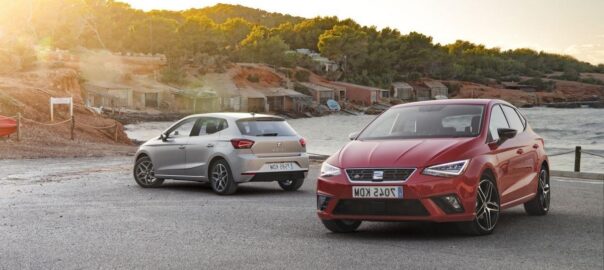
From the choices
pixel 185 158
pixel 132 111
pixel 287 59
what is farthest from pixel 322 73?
pixel 185 158

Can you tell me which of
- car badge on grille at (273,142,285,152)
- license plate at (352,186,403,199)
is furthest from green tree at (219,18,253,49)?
license plate at (352,186,403,199)

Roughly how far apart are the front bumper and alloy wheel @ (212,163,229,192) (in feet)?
19.5

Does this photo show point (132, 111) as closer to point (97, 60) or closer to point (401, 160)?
point (97, 60)

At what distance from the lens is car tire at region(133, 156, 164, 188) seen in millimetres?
16906

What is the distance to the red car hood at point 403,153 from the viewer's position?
9148mm

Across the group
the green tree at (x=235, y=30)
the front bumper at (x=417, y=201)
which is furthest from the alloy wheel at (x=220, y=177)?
the green tree at (x=235, y=30)

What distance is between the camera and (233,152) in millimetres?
14867

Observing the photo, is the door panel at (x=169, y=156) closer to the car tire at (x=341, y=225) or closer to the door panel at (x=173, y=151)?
the door panel at (x=173, y=151)

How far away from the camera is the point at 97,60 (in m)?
111

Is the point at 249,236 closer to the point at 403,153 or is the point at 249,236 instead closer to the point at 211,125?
the point at 403,153

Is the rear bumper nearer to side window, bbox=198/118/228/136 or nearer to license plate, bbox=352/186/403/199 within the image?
side window, bbox=198/118/228/136

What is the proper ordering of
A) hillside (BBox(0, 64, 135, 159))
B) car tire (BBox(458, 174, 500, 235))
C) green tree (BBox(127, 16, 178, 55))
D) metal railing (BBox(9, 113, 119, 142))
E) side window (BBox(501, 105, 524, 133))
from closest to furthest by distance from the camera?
car tire (BBox(458, 174, 500, 235)) → side window (BBox(501, 105, 524, 133)) → hillside (BBox(0, 64, 135, 159)) → metal railing (BBox(9, 113, 119, 142)) → green tree (BBox(127, 16, 178, 55))

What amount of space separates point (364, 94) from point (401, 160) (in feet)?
430

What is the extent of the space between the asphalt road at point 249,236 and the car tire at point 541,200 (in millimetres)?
175
